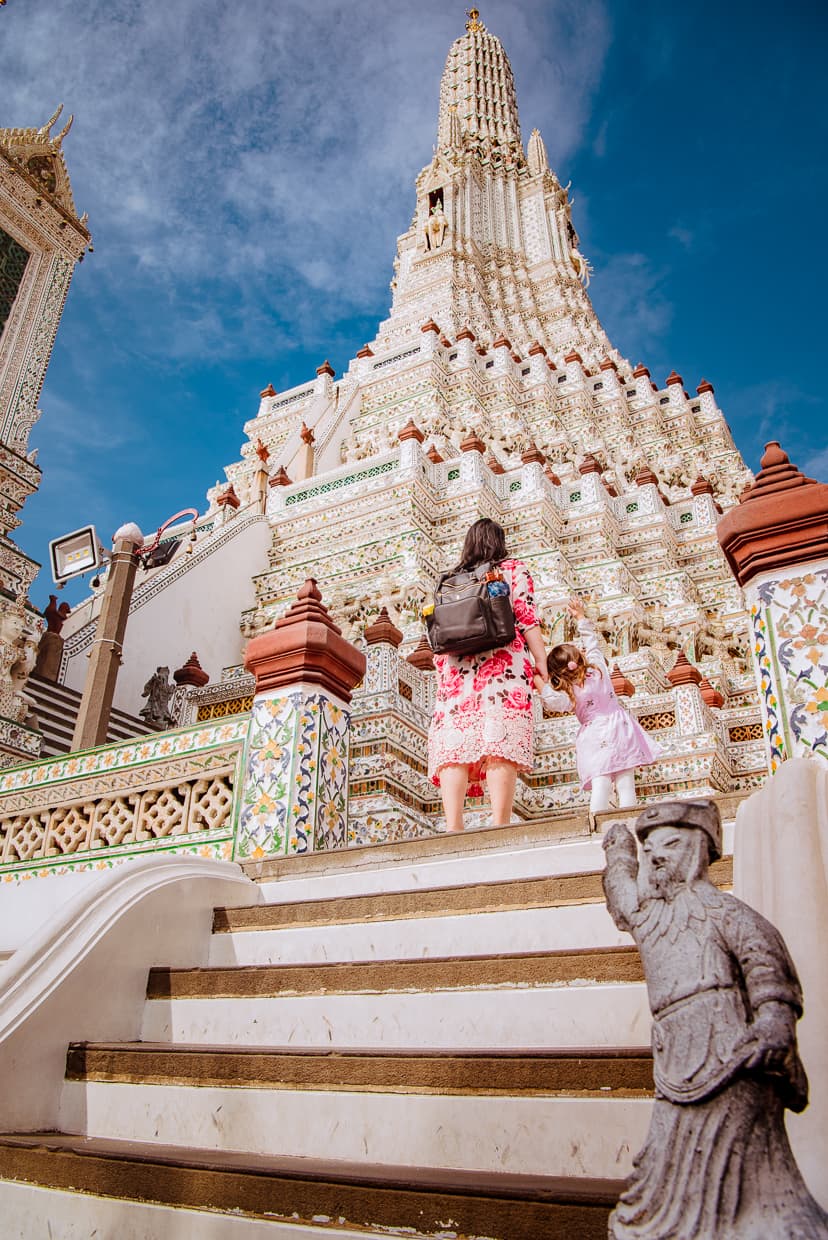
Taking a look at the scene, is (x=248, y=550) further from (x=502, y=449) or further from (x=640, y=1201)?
(x=640, y=1201)

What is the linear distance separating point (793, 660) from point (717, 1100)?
6.99ft

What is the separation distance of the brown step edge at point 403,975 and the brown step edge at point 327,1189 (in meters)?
0.55

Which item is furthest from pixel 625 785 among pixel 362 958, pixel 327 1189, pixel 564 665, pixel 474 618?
pixel 327 1189

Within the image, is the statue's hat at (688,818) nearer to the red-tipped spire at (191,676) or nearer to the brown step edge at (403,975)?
the brown step edge at (403,975)

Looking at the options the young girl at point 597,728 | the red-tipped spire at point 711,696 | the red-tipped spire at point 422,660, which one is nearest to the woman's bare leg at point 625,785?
the young girl at point 597,728

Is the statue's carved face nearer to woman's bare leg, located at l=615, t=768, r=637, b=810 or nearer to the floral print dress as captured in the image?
the floral print dress

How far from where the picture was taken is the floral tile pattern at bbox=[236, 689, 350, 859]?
14.1 feet

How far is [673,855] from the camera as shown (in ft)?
6.08

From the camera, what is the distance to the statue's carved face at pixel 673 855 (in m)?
1.82

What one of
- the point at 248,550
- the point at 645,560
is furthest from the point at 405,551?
the point at 645,560

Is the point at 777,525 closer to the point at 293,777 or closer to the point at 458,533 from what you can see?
the point at 293,777

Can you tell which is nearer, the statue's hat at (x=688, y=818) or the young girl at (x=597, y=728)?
the statue's hat at (x=688, y=818)

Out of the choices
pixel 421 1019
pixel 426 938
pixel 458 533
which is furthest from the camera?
pixel 458 533

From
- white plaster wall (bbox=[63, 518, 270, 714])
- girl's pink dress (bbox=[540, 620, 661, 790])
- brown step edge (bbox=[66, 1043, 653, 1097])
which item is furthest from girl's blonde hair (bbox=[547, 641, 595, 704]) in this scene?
white plaster wall (bbox=[63, 518, 270, 714])
